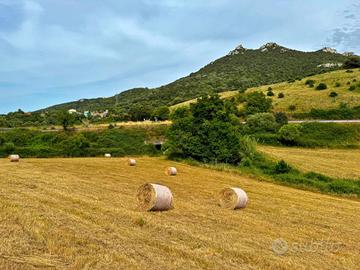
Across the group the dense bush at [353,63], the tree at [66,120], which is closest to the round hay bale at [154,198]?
the tree at [66,120]

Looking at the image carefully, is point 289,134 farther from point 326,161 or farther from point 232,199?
point 232,199

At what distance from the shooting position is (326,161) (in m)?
39.7

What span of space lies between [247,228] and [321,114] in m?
56.2

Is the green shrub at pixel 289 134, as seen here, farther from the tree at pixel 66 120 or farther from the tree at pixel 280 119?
the tree at pixel 66 120

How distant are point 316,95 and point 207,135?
4432cm

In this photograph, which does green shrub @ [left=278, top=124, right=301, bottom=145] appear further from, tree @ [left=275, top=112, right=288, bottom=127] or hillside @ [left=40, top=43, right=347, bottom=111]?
hillside @ [left=40, top=43, right=347, bottom=111]

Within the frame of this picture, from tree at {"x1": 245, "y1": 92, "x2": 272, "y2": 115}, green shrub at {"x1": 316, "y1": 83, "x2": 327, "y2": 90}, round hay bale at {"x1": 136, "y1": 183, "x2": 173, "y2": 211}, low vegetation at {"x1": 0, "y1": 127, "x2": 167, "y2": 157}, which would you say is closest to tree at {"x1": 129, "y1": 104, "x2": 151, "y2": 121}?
low vegetation at {"x1": 0, "y1": 127, "x2": 167, "y2": 157}

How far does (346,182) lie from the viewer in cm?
2889

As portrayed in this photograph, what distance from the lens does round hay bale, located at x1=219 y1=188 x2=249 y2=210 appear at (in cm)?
1750

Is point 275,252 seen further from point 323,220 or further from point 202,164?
point 202,164

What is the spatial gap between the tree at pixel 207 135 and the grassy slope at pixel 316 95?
107 ft

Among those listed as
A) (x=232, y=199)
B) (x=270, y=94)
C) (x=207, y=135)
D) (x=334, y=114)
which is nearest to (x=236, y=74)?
(x=270, y=94)

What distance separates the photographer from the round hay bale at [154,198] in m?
14.8

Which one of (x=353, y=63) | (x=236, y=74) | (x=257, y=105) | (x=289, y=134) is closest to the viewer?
(x=289, y=134)
